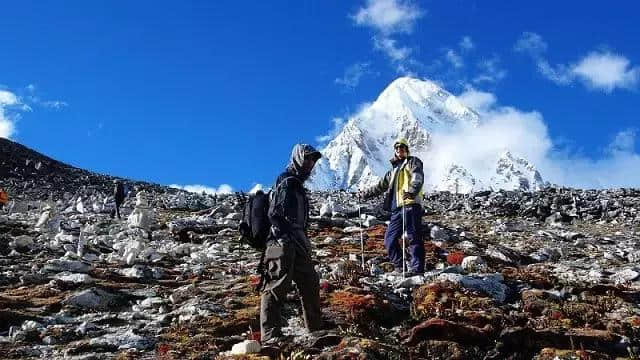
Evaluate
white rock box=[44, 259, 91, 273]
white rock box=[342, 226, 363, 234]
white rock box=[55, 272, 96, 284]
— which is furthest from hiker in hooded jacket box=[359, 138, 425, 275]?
white rock box=[342, 226, 363, 234]

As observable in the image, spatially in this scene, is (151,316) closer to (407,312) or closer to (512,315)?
(407,312)

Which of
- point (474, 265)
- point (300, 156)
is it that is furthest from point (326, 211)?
point (300, 156)

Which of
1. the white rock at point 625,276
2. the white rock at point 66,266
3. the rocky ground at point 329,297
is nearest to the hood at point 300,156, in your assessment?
the rocky ground at point 329,297

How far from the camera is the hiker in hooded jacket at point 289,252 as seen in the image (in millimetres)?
9008

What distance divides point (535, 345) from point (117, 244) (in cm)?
1272

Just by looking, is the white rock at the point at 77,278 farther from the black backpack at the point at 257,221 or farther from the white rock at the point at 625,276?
the white rock at the point at 625,276

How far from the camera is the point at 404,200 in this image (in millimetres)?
13406

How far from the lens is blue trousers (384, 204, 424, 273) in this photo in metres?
13.1

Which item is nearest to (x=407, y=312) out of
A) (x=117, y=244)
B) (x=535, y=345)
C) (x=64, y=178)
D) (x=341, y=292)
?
(x=341, y=292)

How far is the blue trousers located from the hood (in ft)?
14.2

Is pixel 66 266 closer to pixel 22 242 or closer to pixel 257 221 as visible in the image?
pixel 22 242

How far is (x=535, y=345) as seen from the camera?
8.57 m

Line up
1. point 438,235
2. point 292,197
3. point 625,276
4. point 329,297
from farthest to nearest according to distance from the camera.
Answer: point 438,235 < point 625,276 < point 329,297 < point 292,197

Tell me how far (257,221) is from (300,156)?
1005 mm
